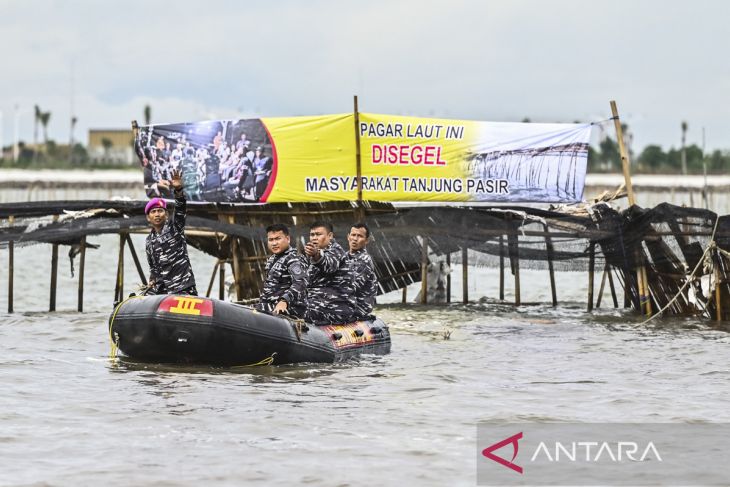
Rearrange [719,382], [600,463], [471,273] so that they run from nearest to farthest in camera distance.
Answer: [600,463]
[719,382]
[471,273]

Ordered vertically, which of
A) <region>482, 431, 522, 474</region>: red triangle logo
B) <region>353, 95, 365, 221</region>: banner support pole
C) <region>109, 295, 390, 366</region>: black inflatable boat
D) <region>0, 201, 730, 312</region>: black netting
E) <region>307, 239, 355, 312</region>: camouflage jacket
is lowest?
<region>482, 431, 522, 474</region>: red triangle logo

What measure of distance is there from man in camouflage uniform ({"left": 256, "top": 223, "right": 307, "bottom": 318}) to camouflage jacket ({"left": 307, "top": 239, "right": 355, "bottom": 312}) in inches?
24.1

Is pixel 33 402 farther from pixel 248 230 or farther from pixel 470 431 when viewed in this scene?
pixel 248 230

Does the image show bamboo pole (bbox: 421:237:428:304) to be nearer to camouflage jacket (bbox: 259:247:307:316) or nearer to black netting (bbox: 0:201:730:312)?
black netting (bbox: 0:201:730:312)

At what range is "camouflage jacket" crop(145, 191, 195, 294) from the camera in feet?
44.2

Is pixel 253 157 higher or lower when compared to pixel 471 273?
higher

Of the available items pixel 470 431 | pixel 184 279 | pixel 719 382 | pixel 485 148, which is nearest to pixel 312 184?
pixel 485 148

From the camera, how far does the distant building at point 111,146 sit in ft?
331

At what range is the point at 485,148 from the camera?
20.3m

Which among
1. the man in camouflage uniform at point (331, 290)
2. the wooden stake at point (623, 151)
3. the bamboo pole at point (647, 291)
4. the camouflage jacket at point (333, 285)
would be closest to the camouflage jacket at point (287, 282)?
the man in camouflage uniform at point (331, 290)

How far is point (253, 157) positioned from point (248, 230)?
150cm

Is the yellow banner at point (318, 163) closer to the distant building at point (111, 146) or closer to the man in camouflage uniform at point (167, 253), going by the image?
the man in camouflage uniform at point (167, 253)

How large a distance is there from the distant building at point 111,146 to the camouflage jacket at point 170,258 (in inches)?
3076

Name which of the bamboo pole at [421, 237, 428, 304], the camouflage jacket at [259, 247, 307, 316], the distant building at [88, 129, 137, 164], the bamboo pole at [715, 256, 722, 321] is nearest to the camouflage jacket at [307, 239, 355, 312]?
the camouflage jacket at [259, 247, 307, 316]
